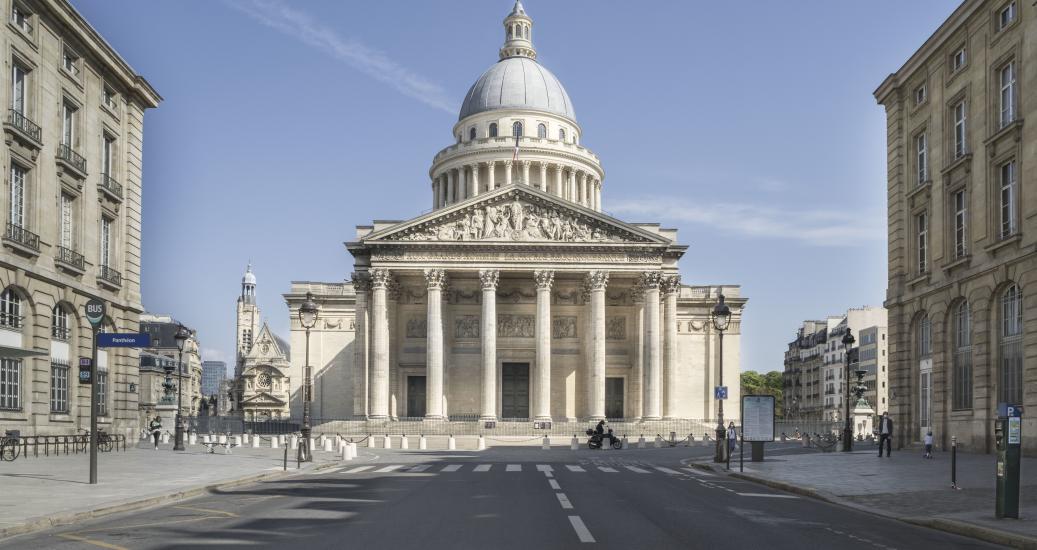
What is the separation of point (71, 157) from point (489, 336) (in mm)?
39105

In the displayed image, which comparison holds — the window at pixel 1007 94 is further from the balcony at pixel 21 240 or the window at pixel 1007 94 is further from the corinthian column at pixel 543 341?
the corinthian column at pixel 543 341

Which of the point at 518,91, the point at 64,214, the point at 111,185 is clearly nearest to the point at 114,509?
the point at 64,214

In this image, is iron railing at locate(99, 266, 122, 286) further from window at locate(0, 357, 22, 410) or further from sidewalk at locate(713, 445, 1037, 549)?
sidewalk at locate(713, 445, 1037, 549)

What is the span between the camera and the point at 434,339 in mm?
76500

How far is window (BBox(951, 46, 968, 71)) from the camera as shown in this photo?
43406 millimetres

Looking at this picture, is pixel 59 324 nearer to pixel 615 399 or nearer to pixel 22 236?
pixel 22 236

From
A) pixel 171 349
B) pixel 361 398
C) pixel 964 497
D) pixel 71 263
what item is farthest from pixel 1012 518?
pixel 171 349

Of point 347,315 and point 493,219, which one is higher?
point 493,219

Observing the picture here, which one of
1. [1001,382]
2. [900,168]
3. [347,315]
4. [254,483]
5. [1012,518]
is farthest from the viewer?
[347,315]

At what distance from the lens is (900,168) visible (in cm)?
5041

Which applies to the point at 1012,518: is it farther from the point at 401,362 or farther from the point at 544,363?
the point at 401,362

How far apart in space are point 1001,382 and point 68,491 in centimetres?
3218

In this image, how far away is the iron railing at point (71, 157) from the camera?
134 feet

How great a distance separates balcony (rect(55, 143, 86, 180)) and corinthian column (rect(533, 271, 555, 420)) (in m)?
39.2
